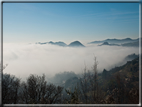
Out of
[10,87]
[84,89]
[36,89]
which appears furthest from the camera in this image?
[36,89]

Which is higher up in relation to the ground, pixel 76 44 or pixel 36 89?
pixel 76 44

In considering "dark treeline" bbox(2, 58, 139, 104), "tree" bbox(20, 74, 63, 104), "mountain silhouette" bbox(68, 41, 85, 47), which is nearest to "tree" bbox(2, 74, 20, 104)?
"dark treeline" bbox(2, 58, 139, 104)

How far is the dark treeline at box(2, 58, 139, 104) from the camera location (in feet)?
11.0

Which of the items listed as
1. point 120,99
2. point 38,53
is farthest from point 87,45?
point 38,53

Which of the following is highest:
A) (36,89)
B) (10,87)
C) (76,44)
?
(76,44)

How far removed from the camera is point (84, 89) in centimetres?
432

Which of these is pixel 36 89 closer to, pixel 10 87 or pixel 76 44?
pixel 10 87

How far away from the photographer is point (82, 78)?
5.03m

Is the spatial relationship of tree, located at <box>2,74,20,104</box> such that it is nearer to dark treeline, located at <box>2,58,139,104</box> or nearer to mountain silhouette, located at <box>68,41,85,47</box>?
dark treeline, located at <box>2,58,139,104</box>

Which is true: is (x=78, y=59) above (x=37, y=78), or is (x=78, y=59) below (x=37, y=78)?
above

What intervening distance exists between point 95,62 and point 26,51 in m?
4.53

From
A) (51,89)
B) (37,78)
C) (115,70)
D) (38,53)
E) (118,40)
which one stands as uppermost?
(118,40)

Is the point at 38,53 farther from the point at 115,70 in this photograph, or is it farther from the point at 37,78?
the point at 115,70

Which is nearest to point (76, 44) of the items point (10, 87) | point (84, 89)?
point (84, 89)
